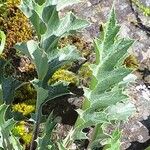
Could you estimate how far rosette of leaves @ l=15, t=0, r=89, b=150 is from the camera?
215 cm

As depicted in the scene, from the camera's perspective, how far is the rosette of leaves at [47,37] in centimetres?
215

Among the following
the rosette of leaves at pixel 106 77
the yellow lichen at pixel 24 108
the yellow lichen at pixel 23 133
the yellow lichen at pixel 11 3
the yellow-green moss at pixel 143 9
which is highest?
the yellow lichen at pixel 11 3

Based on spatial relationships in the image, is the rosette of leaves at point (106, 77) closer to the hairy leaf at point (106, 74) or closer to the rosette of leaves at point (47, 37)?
the hairy leaf at point (106, 74)

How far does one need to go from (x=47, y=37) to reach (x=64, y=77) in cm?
83

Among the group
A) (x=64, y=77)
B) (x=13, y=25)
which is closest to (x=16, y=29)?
(x=13, y=25)

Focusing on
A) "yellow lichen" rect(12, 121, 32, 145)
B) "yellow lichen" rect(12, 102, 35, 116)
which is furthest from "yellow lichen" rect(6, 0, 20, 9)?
"yellow lichen" rect(12, 121, 32, 145)

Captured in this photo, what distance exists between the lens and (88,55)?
127 inches

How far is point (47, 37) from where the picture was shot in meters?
2.24

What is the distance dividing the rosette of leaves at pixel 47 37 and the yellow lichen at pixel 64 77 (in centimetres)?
59

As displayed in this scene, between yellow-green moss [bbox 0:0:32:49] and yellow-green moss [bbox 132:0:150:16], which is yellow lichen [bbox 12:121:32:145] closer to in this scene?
yellow-green moss [bbox 0:0:32:49]

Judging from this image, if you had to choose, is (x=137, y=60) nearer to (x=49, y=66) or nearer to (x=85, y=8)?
(x=85, y=8)

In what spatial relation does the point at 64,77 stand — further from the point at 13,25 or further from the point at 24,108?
the point at 13,25

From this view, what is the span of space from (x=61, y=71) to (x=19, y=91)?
293mm

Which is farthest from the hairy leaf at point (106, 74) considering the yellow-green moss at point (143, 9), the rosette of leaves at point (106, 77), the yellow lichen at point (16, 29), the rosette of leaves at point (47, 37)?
the yellow-green moss at point (143, 9)
